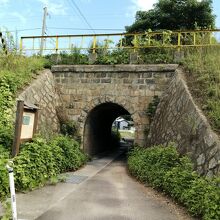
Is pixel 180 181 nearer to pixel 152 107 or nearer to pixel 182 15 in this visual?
pixel 152 107

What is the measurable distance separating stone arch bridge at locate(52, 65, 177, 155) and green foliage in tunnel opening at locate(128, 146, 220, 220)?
3.00 m

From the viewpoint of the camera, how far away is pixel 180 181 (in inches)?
252

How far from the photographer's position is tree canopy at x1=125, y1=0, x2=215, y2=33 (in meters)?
21.2

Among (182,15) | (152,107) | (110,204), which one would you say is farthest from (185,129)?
(182,15)

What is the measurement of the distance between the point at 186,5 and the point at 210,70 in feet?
45.0

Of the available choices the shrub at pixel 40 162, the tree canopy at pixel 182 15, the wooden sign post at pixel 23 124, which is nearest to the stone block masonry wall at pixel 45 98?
the shrub at pixel 40 162

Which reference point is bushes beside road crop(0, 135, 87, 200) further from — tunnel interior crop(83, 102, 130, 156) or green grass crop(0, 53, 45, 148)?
tunnel interior crop(83, 102, 130, 156)

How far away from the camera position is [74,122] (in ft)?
41.1

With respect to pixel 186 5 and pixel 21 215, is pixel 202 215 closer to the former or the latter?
pixel 21 215

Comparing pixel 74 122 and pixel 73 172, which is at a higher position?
pixel 74 122

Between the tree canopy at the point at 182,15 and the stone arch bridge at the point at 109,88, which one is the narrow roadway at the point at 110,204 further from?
the tree canopy at the point at 182,15

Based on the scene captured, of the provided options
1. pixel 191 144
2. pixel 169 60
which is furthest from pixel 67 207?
pixel 169 60

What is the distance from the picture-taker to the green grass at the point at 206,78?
759cm

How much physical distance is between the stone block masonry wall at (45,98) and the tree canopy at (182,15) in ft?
38.8
